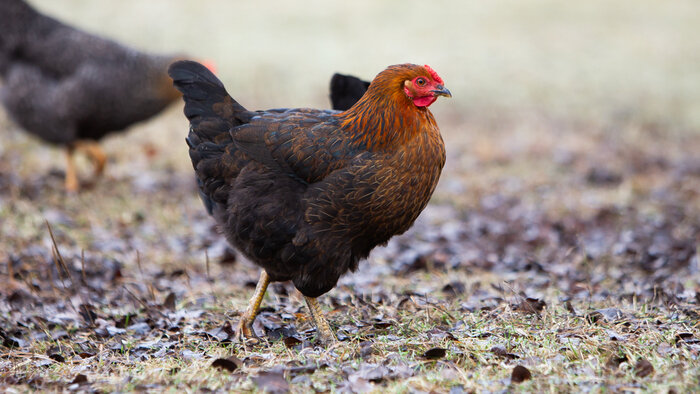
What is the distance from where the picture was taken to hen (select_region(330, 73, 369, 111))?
484 cm

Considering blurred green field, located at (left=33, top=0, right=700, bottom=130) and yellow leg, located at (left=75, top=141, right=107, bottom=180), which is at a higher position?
blurred green field, located at (left=33, top=0, right=700, bottom=130)

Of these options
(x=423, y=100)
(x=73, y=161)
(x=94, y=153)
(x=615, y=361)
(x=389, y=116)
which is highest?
(x=423, y=100)

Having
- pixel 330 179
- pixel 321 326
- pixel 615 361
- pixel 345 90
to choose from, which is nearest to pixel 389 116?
pixel 330 179

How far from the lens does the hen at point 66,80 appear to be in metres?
8.00

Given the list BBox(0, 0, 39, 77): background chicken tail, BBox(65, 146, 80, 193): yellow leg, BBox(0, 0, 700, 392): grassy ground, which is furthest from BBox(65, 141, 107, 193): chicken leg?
BBox(0, 0, 39, 77): background chicken tail

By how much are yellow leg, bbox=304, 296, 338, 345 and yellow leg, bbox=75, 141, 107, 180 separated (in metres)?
5.19

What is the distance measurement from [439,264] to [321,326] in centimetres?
233

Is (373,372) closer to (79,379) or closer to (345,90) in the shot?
(79,379)

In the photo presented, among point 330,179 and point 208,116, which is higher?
point 208,116

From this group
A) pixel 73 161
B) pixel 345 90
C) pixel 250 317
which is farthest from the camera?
pixel 73 161

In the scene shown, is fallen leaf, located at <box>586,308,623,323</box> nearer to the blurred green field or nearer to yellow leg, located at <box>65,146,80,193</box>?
yellow leg, located at <box>65,146,80,193</box>

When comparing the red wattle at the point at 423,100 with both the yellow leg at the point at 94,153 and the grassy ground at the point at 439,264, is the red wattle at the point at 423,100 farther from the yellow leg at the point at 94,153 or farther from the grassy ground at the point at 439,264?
the yellow leg at the point at 94,153

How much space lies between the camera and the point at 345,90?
193 inches

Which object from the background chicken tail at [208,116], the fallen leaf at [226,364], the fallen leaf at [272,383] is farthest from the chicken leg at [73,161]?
the fallen leaf at [272,383]
